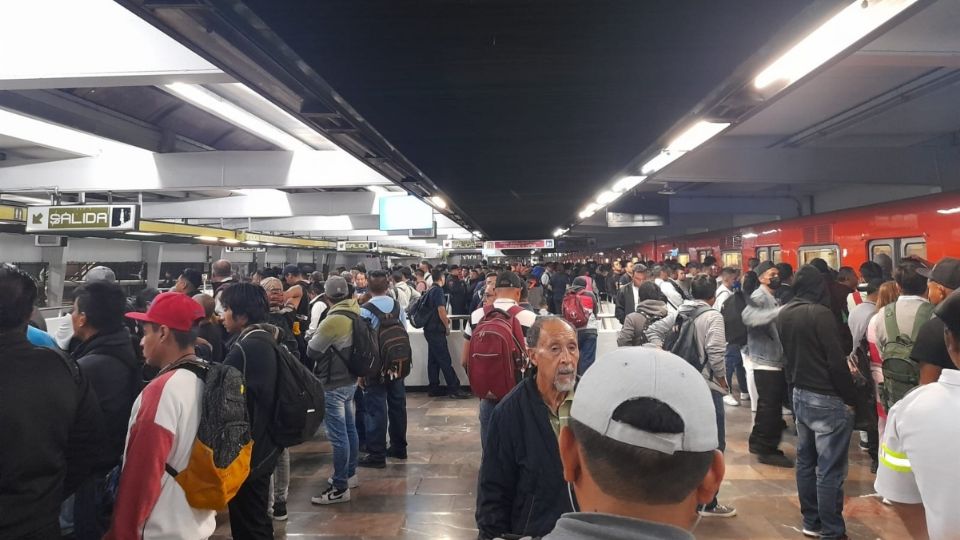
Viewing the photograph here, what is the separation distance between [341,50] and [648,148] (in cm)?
244

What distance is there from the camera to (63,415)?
7.02 feet

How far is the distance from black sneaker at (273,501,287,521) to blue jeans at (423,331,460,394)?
3693 millimetres

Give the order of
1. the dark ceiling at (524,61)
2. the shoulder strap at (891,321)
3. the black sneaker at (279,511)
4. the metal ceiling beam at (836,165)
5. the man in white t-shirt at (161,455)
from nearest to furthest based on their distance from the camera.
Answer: the dark ceiling at (524,61)
the man in white t-shirt at (161,455)
the shoulder strap at (891,321)
the black sneaker at (279,511)
the metal ceiling beam at (836,165)

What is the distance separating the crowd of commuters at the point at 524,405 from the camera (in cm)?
92

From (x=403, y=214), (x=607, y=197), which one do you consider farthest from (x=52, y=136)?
(x=607, y=197)

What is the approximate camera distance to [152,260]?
62.1 ft

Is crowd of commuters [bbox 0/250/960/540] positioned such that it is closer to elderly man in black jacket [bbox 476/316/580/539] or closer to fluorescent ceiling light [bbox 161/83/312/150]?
elderly man in black jacket [bbox 476/316/580/539]

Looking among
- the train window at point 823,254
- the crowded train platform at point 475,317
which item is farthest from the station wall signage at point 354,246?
the train window at point 823,254

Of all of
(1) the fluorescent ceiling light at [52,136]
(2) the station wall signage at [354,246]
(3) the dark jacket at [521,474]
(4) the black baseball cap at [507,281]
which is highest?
(1) the fluorescent ceiling light at [52,136]

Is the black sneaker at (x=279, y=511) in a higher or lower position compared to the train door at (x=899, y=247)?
lower

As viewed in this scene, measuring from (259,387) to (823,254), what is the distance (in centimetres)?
981

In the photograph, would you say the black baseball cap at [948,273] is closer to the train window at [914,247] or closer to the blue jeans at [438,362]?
the train window at [914,247]

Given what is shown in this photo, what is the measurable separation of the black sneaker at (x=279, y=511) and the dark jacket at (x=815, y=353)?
4.11m

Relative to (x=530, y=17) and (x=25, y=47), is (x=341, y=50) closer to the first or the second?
(x=530, y=17)
